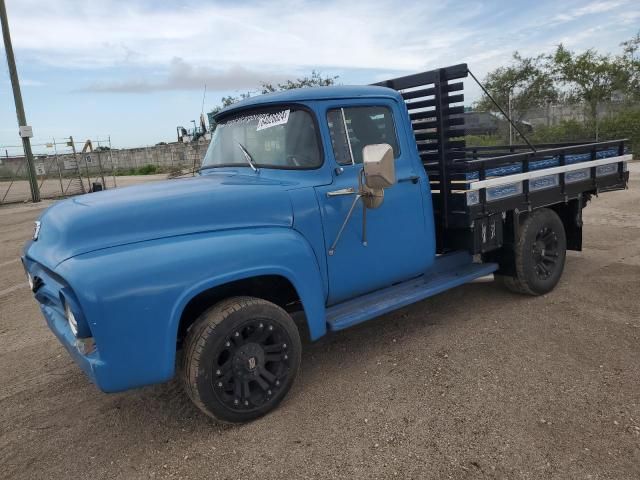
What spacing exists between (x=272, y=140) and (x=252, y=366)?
1.59 m

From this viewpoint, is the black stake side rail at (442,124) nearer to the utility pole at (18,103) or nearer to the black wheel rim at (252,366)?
the black wheel rim at (252,366)

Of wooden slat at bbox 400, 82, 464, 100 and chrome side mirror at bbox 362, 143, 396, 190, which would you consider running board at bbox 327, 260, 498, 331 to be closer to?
chrome side mirror at bbox 362, 143, 396, 190

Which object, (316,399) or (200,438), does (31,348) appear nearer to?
(200,438)

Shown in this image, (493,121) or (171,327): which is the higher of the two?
(493,121)

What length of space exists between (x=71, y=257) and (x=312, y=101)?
72.9 inches

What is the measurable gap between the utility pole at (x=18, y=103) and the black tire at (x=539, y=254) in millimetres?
17403

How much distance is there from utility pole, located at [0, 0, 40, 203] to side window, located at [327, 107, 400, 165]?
17.1m

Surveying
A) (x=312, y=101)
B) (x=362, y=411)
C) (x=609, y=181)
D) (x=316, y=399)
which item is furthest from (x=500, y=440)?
(x=609, y=181)

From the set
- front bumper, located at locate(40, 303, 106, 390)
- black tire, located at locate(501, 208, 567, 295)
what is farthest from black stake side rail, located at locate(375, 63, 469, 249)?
front bumper, located at locate(40, 303, 106, 390)

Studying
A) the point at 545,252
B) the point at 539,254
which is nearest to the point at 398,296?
the point at 539,254

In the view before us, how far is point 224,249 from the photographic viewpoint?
2.87 m

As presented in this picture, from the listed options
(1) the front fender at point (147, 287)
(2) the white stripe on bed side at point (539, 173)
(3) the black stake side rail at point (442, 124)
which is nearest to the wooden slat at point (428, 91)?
(3) the black stake side rail at point (442, 124)

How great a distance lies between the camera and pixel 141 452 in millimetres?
2932

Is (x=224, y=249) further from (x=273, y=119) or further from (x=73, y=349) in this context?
(x=273, y=119)
